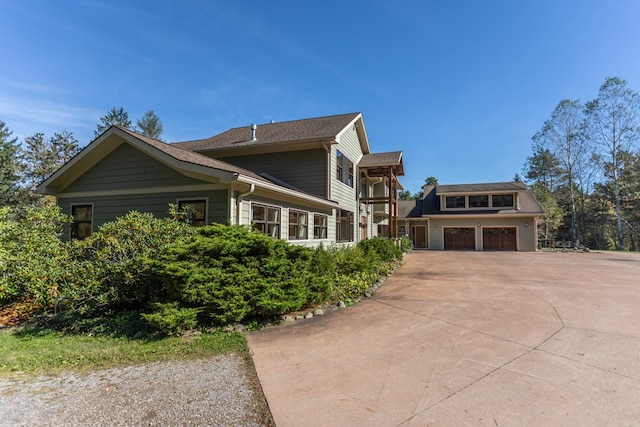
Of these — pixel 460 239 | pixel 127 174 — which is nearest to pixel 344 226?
pixel 127 174

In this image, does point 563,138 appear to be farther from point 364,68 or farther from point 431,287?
point 431,287

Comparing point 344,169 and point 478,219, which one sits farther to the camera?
point 478,219

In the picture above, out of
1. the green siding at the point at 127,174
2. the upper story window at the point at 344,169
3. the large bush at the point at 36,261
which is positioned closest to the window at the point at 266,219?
the green siding at the point at 127,174

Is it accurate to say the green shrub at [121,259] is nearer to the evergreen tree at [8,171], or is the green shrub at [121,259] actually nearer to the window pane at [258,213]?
the window pane at [258,213]

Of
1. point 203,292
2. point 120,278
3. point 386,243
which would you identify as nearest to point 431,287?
point 386,243

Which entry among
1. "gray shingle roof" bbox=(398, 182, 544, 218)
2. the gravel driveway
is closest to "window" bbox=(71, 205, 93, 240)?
the gravel driveway

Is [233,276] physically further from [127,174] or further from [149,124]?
[149,124]

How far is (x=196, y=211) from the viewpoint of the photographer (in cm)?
824

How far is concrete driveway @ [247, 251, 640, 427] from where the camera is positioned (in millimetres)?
2742

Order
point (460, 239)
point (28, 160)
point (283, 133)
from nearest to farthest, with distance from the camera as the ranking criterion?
point (283, 133)
point (460, 239)
point (28, 160)

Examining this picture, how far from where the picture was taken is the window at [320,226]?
12523 millimetres

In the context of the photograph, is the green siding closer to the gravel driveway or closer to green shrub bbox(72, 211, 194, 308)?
green shrub bbox(72, 211, 194, 308)

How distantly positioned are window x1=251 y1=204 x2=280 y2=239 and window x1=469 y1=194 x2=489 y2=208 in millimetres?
22690

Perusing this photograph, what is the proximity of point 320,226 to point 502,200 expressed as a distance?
2043 cm
